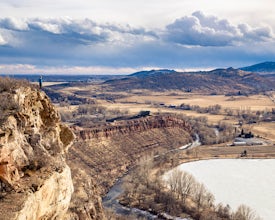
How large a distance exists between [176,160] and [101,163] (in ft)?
65.0

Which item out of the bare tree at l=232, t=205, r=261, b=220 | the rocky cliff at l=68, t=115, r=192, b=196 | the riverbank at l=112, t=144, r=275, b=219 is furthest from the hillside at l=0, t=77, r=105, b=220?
the riverbank at l=112, t=144, r=275, b=219

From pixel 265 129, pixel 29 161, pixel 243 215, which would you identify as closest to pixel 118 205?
pixel 243 215

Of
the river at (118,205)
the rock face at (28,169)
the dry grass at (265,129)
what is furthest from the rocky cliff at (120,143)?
the rock face at (28,169)

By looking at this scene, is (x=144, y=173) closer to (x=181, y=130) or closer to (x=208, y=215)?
(x=208, y=215)

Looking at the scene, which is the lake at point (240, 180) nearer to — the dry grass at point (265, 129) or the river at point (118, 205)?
the river at point (118, 205)

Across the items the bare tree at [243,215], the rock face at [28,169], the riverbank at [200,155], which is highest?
the rock face at [28,169]

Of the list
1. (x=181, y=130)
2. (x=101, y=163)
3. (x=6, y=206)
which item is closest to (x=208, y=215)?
(x=101, y=163)

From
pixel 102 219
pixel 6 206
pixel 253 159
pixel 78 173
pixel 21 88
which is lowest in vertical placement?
pixel 253 159

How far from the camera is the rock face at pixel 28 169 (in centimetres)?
1758

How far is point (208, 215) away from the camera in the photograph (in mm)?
57938

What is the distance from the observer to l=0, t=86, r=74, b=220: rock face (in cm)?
1758

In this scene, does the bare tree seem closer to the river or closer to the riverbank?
the river

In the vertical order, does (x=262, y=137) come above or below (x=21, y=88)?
below

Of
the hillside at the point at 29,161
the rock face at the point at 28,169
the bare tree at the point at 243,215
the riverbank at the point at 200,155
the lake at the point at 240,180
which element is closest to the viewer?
the rock face at the point at 28,169
